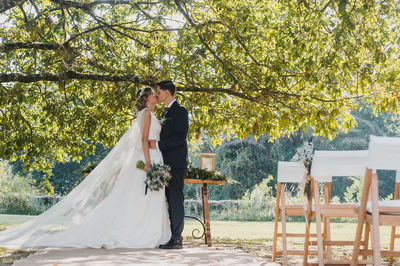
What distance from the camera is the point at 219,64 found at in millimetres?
9750

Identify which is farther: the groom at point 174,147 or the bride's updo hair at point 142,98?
the bride's updo hair at point 142,98

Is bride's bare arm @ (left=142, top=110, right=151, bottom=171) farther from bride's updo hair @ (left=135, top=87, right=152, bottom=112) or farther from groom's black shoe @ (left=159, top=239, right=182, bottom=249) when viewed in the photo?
groom's black shoe @ (left=159, top=239, right=182, bottom=249)

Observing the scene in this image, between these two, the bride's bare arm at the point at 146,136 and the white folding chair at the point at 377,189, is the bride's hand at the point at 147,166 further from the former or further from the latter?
the white folding chair at the point at 377,189

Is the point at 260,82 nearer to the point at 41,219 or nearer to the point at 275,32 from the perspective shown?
the point at 275,32

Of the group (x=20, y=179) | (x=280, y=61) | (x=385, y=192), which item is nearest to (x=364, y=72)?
(x=280, y=61)

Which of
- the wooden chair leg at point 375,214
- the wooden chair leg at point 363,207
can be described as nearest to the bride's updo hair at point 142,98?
the wooden chair leg at point 363,207

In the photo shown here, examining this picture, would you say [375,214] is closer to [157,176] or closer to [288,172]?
[288,172]

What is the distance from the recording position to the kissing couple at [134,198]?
6.93 m

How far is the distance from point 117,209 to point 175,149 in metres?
1.08

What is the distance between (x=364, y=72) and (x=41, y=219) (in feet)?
16.3

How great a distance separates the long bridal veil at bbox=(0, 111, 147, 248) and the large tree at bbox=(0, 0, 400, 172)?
1.69 meters

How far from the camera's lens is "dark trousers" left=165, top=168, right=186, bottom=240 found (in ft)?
23.5

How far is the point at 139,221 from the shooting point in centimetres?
716

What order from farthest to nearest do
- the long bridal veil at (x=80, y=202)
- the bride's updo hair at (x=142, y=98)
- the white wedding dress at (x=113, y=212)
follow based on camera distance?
the bride's updo hair at (x=142, y=98), the white wedding dress at (x=113, y=212), the long bridal veil at (x=80, y=202)
